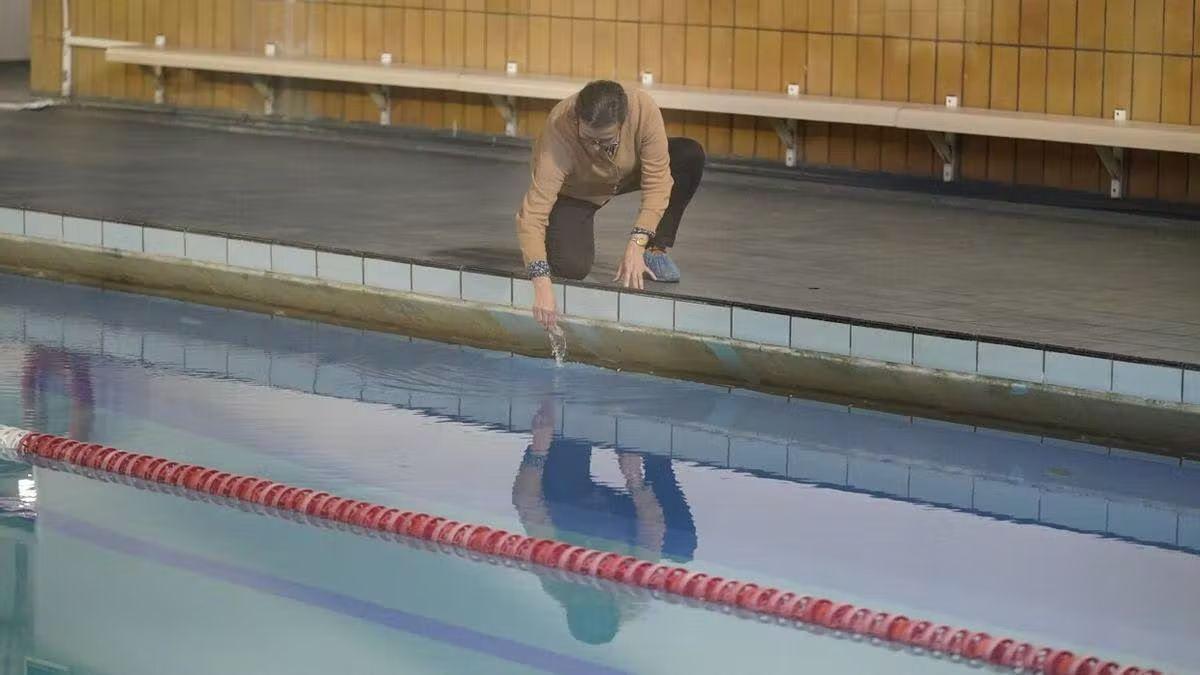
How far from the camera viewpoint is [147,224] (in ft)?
26.0

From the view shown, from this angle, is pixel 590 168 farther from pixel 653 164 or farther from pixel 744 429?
pixel 744 429

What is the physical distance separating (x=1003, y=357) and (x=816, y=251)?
6.97 ft

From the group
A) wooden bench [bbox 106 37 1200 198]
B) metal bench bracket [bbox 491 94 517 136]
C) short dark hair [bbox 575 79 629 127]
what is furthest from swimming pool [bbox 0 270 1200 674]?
metal bench bracket [bbox 491 94 517 136]

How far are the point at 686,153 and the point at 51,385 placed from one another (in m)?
2.24

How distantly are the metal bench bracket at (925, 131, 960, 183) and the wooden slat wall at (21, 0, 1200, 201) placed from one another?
0.19 feet

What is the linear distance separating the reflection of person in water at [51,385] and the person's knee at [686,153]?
2084mm

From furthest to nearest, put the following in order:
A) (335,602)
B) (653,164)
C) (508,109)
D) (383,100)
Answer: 1. (383,100)
2. (508,109)
3. (653,164)
4. (335,602)

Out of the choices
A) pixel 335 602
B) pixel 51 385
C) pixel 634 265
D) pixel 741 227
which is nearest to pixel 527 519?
pixel 335 602

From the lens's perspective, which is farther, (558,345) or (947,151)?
(947,151)

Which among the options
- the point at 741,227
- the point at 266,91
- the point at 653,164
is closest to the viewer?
the point at 653,164

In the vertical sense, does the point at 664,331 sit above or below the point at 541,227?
below

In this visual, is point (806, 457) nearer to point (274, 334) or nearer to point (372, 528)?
point (372, 528)

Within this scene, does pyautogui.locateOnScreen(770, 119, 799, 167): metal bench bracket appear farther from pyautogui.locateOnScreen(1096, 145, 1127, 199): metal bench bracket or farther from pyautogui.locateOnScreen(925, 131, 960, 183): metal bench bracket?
pyautogui.locateOnScreen(1096, 145, 1127, 199): metal bench bracket

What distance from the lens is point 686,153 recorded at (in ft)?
23.5
